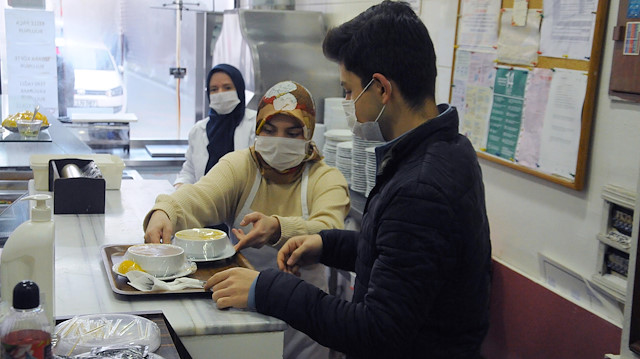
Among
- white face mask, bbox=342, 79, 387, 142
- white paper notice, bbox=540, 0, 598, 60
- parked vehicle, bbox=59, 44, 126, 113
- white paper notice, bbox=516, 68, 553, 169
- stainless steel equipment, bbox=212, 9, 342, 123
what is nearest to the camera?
white face mask, bbox=342, 79, 387, 142

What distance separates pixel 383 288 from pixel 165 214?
971mm

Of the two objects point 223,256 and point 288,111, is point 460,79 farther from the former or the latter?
point 223,256

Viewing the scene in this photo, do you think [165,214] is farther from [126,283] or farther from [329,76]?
[329,76]

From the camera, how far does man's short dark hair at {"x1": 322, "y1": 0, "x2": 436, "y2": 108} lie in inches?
55.0

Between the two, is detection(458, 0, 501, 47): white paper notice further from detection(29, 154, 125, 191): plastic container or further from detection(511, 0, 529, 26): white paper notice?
detection(29, 154, 125, 191): plastic container

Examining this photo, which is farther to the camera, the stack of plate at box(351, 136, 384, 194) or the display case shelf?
the stack of plate at box(351, 136, 384, 194)

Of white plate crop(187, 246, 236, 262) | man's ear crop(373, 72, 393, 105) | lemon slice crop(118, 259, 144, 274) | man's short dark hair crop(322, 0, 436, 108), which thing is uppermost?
man's short dark hair crop(322, 0, 436, 108)

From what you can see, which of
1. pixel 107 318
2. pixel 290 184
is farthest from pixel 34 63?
pixel 107 318

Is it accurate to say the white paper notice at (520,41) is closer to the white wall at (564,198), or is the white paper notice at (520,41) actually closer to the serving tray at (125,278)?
the white wall at (564,198)

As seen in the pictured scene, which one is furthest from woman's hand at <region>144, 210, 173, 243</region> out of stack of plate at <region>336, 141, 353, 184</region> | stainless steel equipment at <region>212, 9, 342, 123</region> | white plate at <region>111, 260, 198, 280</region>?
stainless steel equipment at <region>212, 9, 342, 123</region>

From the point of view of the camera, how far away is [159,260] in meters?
1.70

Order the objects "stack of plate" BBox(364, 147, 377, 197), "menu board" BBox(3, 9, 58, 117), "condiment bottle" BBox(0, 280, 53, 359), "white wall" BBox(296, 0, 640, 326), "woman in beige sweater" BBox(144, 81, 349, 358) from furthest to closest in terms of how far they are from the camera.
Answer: "menu board" BBox(3, 9, 58, 117) → "stack of plate" BBox(364, 147, 377, 197) → "woman in beige sweater" BBox(144, 81, 349, 358) → "white wall" BBox(296, 0, 640, 326) → "condiment bottle" BBox(0, 280, 53, 359)

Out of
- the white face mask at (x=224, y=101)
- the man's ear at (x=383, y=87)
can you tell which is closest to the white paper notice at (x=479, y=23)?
the white face mask at (x=224, y=101)

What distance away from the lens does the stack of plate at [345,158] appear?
375cm
